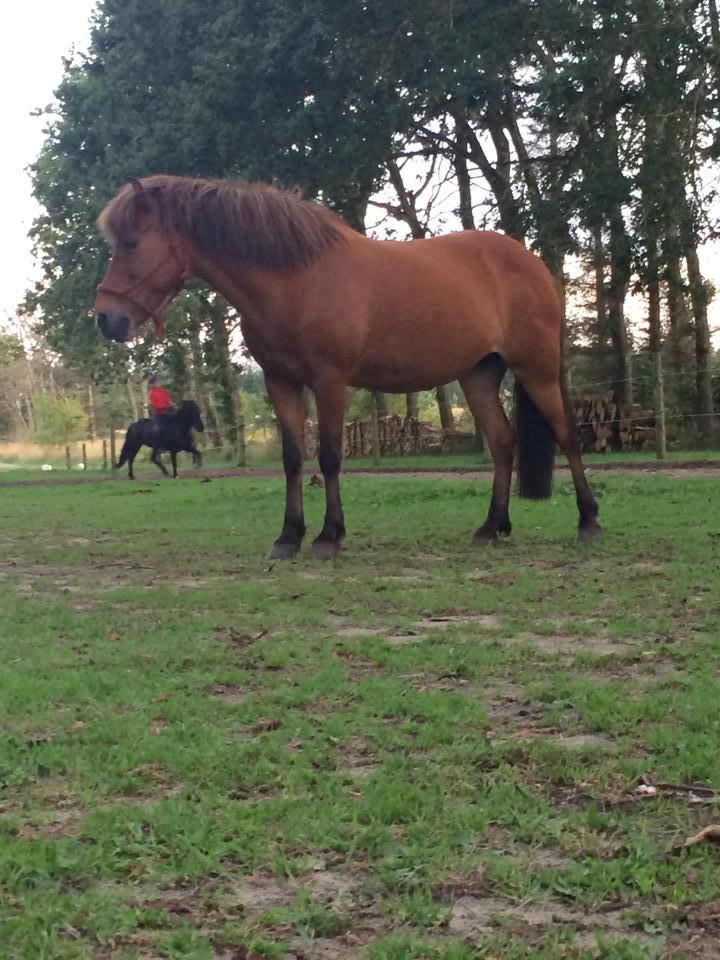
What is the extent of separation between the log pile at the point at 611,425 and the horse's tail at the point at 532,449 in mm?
14138

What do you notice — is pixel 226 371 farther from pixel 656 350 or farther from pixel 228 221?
pixel 228 221

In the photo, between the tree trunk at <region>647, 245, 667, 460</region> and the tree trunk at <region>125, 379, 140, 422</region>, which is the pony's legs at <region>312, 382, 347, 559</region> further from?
the tree trunk at <region>125, 379, 140, 422</region>

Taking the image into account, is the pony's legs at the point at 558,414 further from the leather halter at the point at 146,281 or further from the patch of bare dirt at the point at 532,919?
the patch of bare dirt at the point at 532,919

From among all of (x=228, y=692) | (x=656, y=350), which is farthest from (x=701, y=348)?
(x=228, y=692)

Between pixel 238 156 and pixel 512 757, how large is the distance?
13390 millimetres

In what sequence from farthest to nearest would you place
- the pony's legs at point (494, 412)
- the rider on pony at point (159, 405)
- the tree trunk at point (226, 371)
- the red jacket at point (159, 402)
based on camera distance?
the tree trunk at point (226, 371)
the red jacket at point (159, 402)
the rider on pony at point (159, 405)
the pony's legs at point (494, 412)

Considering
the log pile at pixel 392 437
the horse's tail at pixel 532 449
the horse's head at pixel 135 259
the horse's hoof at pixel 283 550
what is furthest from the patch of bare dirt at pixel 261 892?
the log pile at pixel 392 437

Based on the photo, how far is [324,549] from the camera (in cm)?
706

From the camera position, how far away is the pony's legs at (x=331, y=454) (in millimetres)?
7117

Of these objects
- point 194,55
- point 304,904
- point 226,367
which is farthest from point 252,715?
point 226,367

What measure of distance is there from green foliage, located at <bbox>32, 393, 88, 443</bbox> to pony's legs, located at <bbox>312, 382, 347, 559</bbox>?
39203mm

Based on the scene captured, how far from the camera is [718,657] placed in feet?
12.4

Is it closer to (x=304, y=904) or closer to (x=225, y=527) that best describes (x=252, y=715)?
(x=304, y=904)

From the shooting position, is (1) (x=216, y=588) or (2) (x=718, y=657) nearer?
(2) (x=718, y=657)
